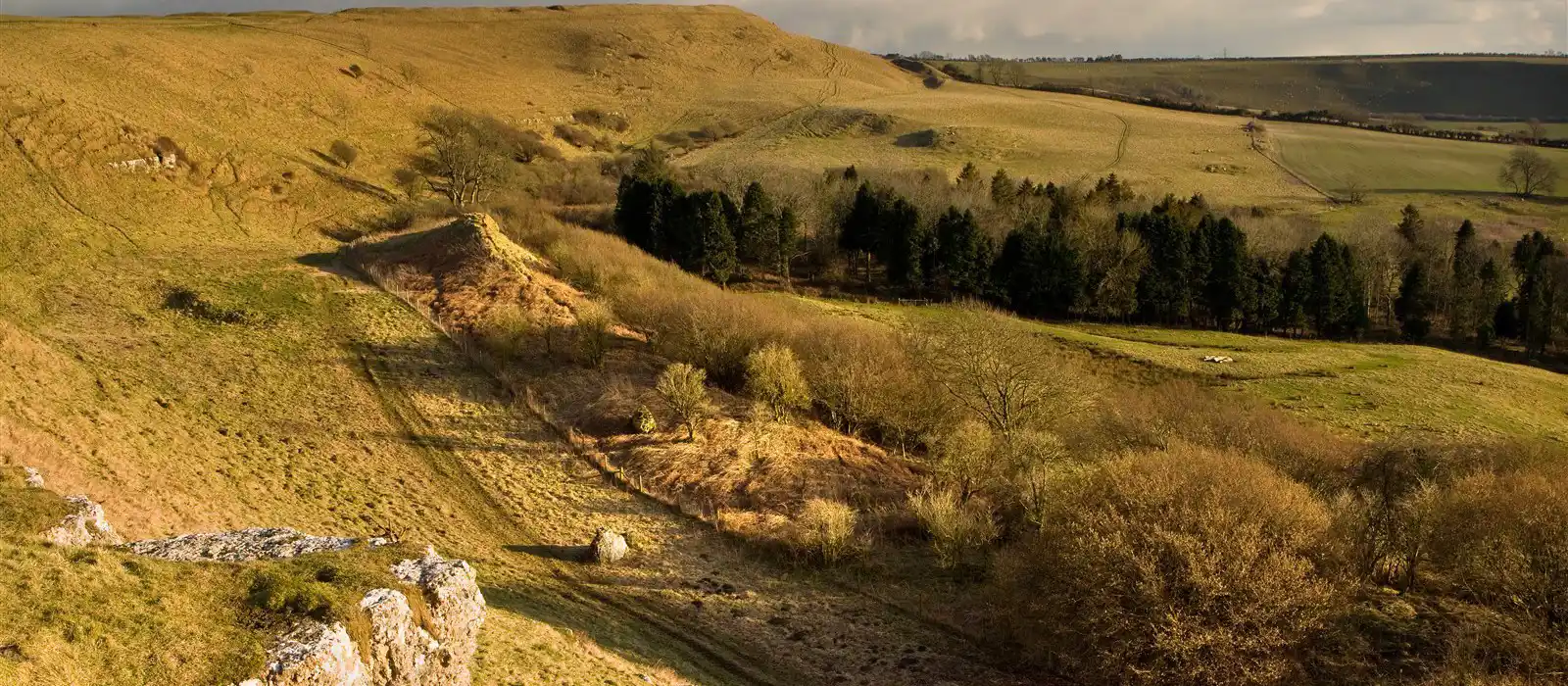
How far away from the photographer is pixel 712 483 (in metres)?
31.8

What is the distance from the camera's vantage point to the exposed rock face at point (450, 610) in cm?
1495

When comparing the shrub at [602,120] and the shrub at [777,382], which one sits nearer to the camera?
the shrub at [777,382]

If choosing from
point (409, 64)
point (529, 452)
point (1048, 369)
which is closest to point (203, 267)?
point (529, 452)

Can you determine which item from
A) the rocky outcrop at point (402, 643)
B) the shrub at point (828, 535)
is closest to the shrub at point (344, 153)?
the shrub at point (828, 535)

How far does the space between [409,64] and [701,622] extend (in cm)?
10621

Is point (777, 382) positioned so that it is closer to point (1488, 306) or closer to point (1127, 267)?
point (1127, 267)

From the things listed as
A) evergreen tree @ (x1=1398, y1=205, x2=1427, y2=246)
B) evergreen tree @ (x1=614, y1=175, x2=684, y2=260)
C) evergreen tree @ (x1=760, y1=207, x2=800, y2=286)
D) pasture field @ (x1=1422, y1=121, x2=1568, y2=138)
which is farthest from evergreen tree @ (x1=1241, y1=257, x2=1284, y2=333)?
pasture field @ (x1=1422, y1=121, x2=1568, y2=138)

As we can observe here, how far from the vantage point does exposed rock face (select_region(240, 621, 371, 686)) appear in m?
11.7

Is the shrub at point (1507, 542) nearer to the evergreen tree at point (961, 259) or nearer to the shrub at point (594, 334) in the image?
the shrub at point (594, 334)

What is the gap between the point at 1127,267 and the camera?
Result: 65.6 m

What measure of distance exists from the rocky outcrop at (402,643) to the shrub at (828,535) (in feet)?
40.7

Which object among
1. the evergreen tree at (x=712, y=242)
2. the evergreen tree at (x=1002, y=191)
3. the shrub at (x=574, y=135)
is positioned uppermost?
the shrub at (x=574, y=135)

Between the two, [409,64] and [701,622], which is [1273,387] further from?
[409,64]

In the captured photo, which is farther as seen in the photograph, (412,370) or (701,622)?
(412,370)
